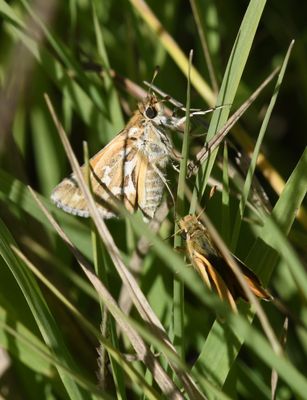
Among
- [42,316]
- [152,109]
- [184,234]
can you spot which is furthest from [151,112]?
[42,316]

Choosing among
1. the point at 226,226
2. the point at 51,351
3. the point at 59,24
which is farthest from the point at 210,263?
the point at 59,24

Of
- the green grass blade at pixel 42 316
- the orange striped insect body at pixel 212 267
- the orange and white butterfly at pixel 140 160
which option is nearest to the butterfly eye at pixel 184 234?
the orange striped insect body at pixel 212 267

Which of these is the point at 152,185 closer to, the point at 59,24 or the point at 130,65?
the point at 130,65

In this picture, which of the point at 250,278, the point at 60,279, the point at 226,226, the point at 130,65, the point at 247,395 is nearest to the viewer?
the point at 250,278

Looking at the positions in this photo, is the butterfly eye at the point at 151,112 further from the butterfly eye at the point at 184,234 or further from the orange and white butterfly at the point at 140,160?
the butterfly eye at the point at 184,234

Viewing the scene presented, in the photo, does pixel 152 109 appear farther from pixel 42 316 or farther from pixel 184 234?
pixel 42 316

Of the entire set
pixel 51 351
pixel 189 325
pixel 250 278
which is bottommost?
pixel 189 325

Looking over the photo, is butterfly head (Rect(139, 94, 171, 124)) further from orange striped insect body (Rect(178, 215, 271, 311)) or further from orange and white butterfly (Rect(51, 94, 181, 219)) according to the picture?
orange striped insect body (Rect(178, 215, 271, 311))
